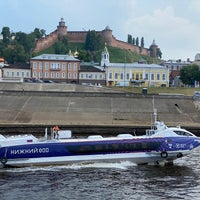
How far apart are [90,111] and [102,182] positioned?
45312 mm

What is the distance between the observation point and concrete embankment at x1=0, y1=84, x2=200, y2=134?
230 ft

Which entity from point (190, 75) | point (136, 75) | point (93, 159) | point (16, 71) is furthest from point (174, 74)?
point (93, 159)

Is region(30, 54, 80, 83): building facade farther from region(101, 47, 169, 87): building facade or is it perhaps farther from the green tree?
the green tree

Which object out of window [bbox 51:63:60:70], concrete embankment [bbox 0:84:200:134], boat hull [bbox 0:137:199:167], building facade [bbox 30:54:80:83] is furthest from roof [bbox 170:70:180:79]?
boat hull [bbox 0:137:199:167]

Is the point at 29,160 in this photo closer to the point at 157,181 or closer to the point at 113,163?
the point at 113,163

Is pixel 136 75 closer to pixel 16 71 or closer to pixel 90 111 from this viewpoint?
pixel 16 71

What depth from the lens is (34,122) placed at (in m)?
73.8

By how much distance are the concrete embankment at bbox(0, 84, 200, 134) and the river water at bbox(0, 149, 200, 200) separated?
28336 mm

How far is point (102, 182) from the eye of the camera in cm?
3522

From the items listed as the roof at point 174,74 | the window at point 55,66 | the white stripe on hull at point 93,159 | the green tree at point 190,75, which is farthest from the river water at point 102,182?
the roof at point 174,74

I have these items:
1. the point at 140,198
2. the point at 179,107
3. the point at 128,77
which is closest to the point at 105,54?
the point at 128,77

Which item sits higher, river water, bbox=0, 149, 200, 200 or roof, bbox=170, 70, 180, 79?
roof, bbox=170, 70, 180, 79

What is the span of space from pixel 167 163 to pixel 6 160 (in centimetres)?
1415

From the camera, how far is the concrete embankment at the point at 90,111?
230ft
